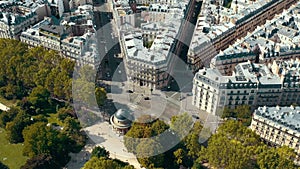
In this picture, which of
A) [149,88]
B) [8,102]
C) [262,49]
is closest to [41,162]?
[8,102]

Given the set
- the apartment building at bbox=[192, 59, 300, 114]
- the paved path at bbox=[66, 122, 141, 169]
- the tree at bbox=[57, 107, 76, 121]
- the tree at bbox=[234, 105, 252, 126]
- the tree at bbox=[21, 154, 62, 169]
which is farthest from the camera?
the tree at bbox=[57, 107, 76, 121]

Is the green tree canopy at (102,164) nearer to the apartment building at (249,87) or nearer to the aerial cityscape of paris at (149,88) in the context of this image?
the aerial cityscape of paris at (149,88)

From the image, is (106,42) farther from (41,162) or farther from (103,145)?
(41,162)

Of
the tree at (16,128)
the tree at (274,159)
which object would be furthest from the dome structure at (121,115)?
the tree at (274,159)

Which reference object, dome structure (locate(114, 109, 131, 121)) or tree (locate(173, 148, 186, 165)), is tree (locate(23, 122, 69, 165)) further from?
tree (locate(173, 148, 186, 165))

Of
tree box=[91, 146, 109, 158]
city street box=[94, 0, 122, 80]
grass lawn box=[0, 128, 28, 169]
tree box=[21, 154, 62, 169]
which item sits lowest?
grass lawn box=[0, 128, 28, 169]

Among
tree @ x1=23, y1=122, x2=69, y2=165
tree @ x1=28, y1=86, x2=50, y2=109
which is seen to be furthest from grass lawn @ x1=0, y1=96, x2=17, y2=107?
tree @ x1=23, y1=122, x2=69, y2=165

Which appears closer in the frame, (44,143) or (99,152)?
(99,152)
